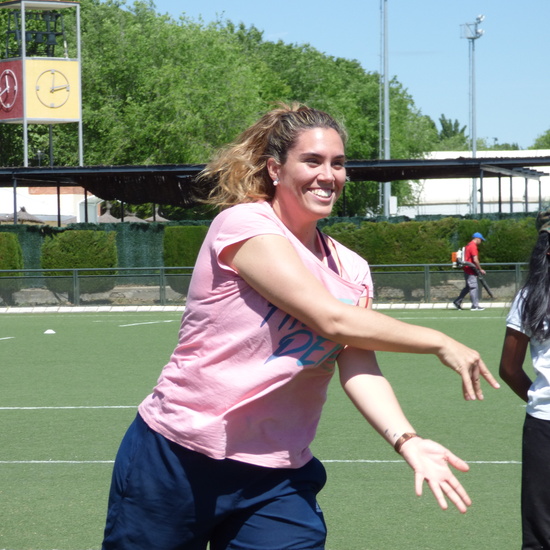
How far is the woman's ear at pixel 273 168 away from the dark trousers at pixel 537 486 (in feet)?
4.88

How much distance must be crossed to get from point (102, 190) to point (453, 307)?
13185 mm

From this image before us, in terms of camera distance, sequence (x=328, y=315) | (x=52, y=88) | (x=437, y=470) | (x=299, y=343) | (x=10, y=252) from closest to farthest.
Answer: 1. (x=437, y=470)
2. (x=328, y=315)
3. (x=299, y=343)
4. (x=10, y=252)
5. (x=52, y=88)

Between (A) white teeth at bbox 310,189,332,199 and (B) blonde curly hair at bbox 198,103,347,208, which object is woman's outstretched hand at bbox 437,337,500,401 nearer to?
(A) white teeth at bbox 310,189,332,199

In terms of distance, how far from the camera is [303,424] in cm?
315

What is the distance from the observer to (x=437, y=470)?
281cm

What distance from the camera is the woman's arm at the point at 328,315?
2861 mm

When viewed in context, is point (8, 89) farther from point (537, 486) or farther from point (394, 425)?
point (394, 425)

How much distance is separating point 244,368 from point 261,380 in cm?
6

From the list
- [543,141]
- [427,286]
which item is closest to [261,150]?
[427,286]

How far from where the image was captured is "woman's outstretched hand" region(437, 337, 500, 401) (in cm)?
282

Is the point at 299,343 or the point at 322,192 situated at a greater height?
the point at 322,192

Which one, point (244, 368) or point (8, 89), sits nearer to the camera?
point (244, 368)

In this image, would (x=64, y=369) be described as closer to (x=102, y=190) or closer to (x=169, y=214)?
(x=102, y=190)

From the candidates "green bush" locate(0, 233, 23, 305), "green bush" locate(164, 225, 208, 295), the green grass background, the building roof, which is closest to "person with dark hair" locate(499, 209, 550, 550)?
the green grass background
